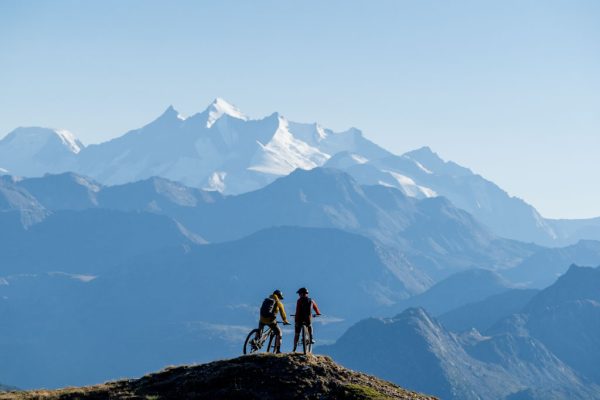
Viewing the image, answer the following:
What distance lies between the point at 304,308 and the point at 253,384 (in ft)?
21.0

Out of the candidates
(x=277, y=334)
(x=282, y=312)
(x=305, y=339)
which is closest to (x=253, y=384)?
(x=282, y=312)

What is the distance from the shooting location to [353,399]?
5162 cm

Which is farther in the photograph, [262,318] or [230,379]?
[262,318]

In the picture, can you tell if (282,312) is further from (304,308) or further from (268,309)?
(304,308)

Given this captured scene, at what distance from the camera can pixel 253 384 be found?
52.6 m

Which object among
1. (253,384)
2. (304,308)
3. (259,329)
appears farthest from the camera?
(259,329)

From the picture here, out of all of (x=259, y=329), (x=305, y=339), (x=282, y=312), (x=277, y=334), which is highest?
(x=259, y=329)

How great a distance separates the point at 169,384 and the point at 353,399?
36.5 feet

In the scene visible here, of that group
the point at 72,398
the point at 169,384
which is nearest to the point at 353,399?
the point at 169,384

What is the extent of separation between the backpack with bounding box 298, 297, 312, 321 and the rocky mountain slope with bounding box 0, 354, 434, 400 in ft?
7.92

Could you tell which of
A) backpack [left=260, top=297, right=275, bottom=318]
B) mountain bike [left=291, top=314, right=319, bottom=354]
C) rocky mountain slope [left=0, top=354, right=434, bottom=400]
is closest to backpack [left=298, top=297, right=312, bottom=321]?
mountain bike [left=291, top=314, right=319, bottom=354]

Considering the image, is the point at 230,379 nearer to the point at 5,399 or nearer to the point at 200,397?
the point at 200,397

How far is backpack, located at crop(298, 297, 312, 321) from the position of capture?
2233 inches

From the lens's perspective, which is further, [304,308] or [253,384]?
[304,308]
